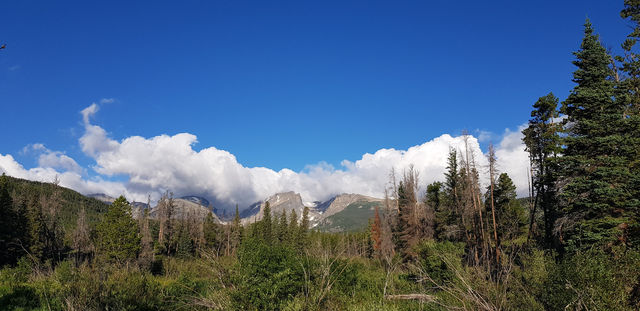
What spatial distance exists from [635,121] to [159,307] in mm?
30237

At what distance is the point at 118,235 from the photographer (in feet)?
150

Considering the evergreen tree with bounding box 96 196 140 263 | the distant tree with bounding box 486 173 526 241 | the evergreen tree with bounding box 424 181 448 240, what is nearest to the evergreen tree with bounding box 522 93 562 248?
the distant tree with bounding box 486 173 526 241

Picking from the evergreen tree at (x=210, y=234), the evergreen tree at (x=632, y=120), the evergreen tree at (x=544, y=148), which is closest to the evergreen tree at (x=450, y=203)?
the evergreen tree at (x=544, y=148)

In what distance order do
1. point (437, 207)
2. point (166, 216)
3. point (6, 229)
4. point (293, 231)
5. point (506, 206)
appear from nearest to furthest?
point (506, 206) → point (6, 229) → point (437, 207) → point (166, 216) → point (293, 231)

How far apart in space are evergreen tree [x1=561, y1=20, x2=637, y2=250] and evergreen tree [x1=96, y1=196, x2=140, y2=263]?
5036 cm

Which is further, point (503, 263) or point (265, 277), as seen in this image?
point (265, 277)

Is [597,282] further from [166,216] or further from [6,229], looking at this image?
[166,216]

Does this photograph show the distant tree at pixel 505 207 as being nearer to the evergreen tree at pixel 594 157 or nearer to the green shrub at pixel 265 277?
the evergreen tree at pixel 594 157

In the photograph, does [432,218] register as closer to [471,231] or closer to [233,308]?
[471,231]

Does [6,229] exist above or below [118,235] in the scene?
above

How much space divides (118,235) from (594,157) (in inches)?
2135

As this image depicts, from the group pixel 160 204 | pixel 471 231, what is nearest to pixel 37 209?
pixel 160 204

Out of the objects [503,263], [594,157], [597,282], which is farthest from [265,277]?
[594,157]

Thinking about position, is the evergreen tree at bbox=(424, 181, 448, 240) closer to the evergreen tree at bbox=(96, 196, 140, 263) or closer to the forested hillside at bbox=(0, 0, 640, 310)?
the forested hillside at bbox=(0, 0, 640, 310)
